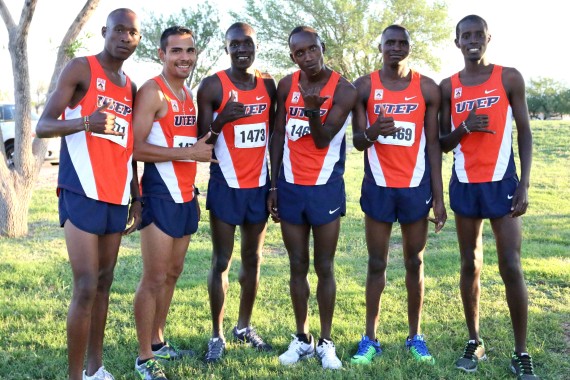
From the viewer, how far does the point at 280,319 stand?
4887mm

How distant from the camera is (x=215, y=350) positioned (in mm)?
4145

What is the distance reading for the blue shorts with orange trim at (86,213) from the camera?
335cm

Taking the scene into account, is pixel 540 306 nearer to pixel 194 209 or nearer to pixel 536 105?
pixel 194 209

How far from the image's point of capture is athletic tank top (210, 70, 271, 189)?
4.04 m

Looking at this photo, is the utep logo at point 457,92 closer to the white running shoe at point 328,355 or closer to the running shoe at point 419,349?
the running shoe at point 419,349

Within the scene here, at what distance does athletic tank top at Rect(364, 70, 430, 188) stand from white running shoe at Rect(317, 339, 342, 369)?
3.98ft

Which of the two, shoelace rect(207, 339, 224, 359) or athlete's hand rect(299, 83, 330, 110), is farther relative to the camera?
shoelace rect(207, 339, 224, 359)

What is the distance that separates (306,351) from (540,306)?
246 centimetres

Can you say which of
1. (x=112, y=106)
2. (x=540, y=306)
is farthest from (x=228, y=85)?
(x=540, y=306)

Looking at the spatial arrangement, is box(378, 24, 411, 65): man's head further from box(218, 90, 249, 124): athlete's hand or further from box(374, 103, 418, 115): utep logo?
box(218, 90, 249, 124): athlete's hand

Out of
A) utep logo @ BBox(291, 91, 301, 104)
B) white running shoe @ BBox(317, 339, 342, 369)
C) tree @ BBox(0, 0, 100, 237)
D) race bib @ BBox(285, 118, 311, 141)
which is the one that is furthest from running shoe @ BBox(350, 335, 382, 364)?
tree @ BBox(0, 0, 100, 237)

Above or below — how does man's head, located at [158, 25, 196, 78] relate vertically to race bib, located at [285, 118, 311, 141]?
above

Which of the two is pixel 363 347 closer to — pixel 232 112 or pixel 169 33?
pixel 232 112

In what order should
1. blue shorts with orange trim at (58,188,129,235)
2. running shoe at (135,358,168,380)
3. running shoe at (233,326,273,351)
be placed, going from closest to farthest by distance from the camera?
1. blue shorts with orange trim at (58,188,129,235)
2. running shoe at (135,358,168,380)
3. running shoe at (233,326,273,351)
